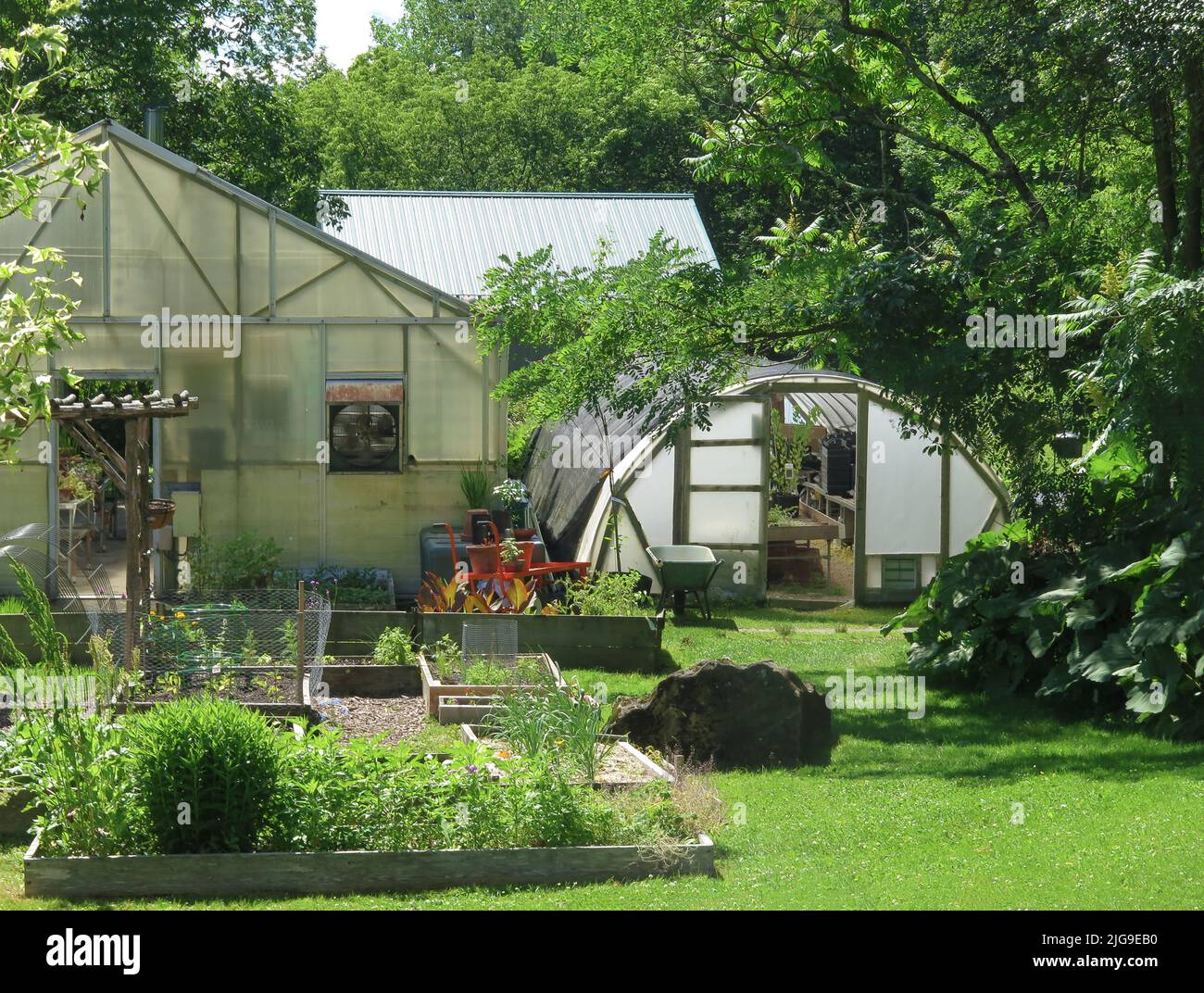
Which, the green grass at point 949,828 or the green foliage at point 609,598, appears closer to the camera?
the green grass at point 949,828

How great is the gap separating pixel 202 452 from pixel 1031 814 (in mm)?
10822

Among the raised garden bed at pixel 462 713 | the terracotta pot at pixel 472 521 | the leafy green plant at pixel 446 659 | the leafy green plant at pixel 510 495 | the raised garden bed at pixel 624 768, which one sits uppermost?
the leafy green plant at pixel 510 495

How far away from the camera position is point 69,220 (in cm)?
1550

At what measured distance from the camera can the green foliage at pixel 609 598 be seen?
13742mm

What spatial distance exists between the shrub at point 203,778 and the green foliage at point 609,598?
6.76 m

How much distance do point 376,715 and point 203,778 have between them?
4.43 metres

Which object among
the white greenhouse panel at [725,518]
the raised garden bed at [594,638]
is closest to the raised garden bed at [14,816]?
the raised garden bed at [594,638]

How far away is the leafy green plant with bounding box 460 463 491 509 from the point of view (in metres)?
16.1

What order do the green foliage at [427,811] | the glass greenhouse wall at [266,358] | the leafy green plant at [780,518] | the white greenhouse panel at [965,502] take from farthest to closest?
the leafy green plant at [780,518], the white greenhouse panel at [965,502], the glass greenhouse wall at [266,358], the green foliage at [427,811]

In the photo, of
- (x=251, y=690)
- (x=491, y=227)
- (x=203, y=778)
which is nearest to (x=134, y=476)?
(x=251, y=690)

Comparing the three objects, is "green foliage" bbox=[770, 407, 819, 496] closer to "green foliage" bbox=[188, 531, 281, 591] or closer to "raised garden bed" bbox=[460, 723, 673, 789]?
"green foliage" bbox=[188, 531, 281, 591]

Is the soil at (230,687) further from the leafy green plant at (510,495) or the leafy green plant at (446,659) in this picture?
the leafy green plant at (510,495)

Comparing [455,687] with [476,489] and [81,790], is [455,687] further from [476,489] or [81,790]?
[476,489]

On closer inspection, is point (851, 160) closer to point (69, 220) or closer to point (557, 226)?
point (557, 226)
